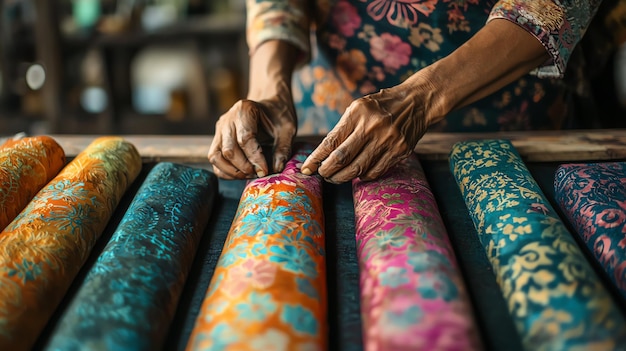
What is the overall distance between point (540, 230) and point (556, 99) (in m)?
0.76

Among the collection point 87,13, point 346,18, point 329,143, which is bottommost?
point 87,13

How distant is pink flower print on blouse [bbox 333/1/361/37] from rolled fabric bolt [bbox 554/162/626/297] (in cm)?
62

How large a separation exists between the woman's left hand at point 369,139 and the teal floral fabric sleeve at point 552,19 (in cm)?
26

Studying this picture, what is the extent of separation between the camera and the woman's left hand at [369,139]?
105cm

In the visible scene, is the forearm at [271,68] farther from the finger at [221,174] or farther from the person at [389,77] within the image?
the finger at [221,174]

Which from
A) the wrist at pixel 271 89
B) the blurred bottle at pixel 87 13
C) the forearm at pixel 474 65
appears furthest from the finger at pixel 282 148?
the blurred bottle at pixel 87 13

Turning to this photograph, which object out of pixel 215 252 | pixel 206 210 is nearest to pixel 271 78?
pixel 206 210

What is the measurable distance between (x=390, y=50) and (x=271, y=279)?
2.69ft

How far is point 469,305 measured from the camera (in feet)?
2.48

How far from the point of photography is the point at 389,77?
4.85ft

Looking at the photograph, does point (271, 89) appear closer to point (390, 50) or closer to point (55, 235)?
point (390, 50)

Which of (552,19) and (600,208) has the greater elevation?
(552,19)

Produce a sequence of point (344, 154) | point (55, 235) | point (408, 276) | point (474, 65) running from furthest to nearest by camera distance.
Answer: point (474, 65) → point (344, 154) → point (55, 235) → point (408, 276)

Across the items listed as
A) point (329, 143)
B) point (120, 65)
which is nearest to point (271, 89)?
point (329, 143)
